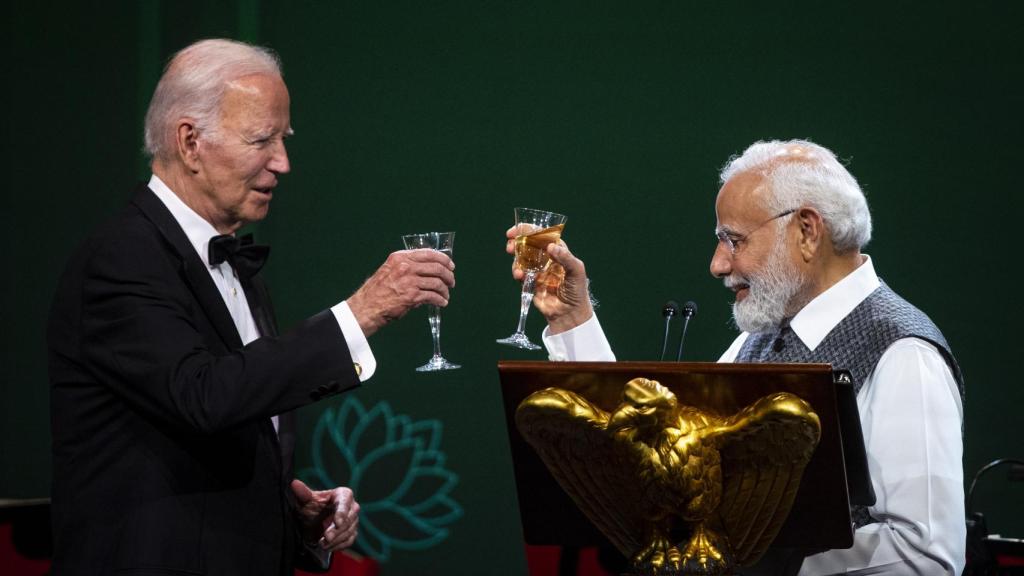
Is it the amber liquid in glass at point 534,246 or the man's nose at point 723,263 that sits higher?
the amber liquid in glass at point 534,246

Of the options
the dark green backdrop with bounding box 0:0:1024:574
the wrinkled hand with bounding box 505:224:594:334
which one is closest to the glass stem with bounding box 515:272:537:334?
the wrinkled hand with bounding box 505:224:594:334

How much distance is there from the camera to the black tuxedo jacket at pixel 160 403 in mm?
1769

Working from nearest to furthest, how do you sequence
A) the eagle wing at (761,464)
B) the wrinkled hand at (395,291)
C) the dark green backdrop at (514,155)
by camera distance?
the eagle wing at (761,464) < the wrinkled hand at (395,291) < the dark green backdrop at (514,155)

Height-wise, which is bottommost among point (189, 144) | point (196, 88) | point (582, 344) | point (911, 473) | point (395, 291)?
point (911, 473)

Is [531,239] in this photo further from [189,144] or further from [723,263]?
[189,144]

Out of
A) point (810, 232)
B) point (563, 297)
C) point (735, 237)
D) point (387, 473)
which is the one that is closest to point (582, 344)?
point (563, 297)

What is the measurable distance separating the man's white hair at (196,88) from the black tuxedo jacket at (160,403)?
0.21m

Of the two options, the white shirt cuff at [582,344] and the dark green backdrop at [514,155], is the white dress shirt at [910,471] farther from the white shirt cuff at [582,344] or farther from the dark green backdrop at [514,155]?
the dark green backdrop at [514,155]

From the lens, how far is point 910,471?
195 cm

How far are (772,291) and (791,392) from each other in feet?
2.72

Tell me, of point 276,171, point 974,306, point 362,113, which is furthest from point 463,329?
point 276,171

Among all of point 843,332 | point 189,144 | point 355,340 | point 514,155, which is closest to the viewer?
point 355,340

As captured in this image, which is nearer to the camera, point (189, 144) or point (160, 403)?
point (160, 403)

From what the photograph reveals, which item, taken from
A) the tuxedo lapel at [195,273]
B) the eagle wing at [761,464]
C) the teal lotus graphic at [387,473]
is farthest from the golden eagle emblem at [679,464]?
the teal lotus graphic at [387,473]
